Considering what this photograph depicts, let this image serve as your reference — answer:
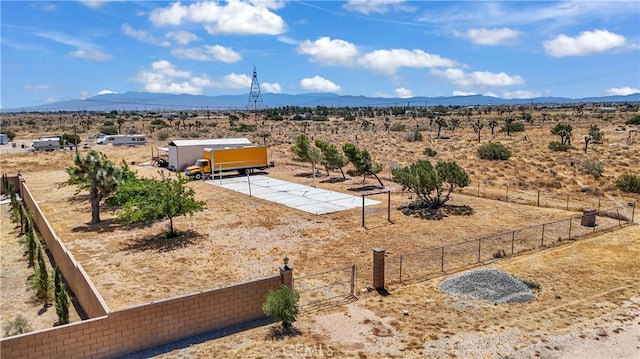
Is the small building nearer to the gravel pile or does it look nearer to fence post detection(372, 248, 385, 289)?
fence post detection(372, 248, 385, 289)

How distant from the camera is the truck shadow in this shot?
71.6 feet

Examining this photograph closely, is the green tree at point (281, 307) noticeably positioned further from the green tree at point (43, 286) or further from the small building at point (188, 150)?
the small building at point (188, 150)

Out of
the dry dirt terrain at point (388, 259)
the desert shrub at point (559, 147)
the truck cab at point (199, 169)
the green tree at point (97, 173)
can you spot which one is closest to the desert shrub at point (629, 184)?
the dry dirt terrain at point (388, 259)

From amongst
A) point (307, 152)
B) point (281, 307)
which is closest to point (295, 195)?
point (307, 152)

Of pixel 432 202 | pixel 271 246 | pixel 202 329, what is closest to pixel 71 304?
pixel 202 329

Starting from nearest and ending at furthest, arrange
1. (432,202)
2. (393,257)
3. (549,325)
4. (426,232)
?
(549,325) < (393,257) < (426,232) < (432,202)

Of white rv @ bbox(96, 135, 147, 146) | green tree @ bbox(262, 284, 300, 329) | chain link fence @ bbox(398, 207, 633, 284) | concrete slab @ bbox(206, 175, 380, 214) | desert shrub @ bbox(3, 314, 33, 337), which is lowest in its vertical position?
desert shrub @ bbox(3, 314, 33, 337)

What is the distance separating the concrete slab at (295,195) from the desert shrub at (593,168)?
784 inches

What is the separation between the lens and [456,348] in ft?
42.8

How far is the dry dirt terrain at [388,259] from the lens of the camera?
1346 cm

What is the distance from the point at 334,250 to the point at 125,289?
8.97 meters

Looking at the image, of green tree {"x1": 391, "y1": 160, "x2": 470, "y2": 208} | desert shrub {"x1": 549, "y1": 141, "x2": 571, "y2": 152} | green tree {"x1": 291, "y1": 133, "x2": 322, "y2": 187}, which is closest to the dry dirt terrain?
green tree {"x1": 391, "y1": 160, "x2": 470, "y2": 208}

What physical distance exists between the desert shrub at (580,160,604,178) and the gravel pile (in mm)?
26692

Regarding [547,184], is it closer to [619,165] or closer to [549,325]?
[619,165]
